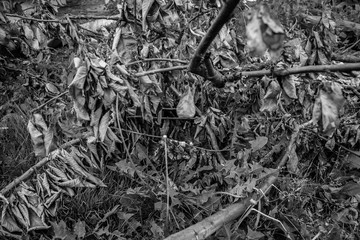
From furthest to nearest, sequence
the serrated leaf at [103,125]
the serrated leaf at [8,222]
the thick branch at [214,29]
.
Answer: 1. the serrated leaf at [8,222]
2. the serrated leaf at [103,125]
3. the thick branch at [214,29]

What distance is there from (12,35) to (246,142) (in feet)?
5.71

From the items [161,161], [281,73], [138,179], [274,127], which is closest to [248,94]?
[274,127]

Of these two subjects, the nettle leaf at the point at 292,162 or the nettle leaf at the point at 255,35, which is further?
the nettle leaf at the point at 292,162

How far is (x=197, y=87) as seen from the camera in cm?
244

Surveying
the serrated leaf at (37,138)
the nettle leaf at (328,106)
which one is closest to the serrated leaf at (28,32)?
the serrated leaf at (37,138)

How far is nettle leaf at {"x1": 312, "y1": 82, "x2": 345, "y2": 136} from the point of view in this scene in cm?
120

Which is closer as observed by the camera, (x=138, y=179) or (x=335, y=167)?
(x=138, y=179)

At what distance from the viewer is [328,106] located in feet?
3.98

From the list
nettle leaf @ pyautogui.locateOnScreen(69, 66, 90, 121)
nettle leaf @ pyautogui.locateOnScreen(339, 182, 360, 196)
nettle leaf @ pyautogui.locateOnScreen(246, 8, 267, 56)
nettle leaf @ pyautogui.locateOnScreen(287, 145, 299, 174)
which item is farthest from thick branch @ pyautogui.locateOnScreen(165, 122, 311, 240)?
nettle leaf @ pyautogui.locateOnScreen(246, 8, 267, 56)

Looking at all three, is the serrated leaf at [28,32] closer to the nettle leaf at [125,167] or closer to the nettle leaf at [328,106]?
the nettle leaf at [125,167]

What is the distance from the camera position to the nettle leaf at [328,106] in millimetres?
1197

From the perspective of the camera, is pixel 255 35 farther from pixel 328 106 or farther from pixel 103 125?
pixel 103 125

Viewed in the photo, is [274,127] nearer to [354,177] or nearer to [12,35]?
[354,177]

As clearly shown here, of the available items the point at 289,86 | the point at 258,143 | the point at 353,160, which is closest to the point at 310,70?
the point at 289,86
